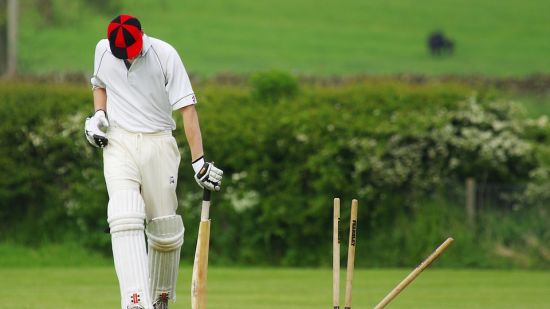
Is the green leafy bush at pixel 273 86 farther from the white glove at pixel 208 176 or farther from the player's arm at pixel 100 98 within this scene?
the white glove at pixel 208 176

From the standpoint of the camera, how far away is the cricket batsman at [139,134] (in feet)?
23.0

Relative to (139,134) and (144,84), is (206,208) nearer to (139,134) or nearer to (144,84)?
(139,134)

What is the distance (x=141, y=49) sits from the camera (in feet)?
23.4

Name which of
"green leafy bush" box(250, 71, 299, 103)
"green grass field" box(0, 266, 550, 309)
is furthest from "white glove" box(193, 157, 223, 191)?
"green leafy bush" box(250, 71, 299, 103)

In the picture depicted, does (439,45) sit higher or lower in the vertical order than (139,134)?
higher

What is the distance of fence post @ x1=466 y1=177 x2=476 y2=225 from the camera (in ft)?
53.8

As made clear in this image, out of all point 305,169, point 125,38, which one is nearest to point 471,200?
point 305,169

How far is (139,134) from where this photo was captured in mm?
7203

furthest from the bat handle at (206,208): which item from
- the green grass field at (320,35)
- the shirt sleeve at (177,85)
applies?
the green grass field at (320,35)

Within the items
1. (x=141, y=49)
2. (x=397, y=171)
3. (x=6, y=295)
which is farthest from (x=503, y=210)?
(x=141, y=49)

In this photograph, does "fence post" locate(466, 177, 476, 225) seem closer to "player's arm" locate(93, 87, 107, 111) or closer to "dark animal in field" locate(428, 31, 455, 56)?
"player's arm" locate(93, 87, 107, 111)

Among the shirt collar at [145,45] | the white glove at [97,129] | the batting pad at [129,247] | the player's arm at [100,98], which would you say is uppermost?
the shirt collar at [145,45]

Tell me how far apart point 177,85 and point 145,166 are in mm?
473

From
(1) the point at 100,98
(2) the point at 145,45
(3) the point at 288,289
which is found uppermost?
(2) the point at 145,45
